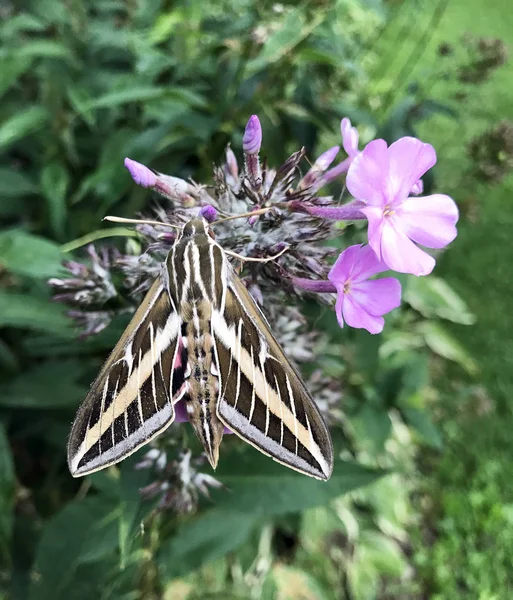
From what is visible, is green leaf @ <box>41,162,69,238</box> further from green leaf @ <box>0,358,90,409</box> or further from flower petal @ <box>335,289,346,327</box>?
flower petal @ <box>335,289,346,327</box>

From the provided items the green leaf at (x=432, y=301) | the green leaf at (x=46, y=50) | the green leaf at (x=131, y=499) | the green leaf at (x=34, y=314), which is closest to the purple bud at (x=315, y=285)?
the green leaf at (x=131, y=499)

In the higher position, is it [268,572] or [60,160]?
[60,160]

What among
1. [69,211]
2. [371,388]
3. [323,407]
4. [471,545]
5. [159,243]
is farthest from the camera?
[471,545]

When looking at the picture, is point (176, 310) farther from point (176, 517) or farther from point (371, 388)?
point (371, 388)

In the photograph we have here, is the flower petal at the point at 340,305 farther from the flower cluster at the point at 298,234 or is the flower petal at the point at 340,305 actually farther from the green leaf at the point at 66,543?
the green leaf at the point at 66,543

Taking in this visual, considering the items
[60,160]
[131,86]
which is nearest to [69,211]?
[60,160]

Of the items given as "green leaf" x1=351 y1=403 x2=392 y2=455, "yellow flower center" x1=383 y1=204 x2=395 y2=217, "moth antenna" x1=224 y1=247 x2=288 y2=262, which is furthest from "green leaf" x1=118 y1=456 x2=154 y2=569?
"green leaf" x1=351 y1=403 x2=392 y2=455

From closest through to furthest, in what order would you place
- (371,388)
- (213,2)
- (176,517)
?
(176,517) → (371,388) → (213,2)
